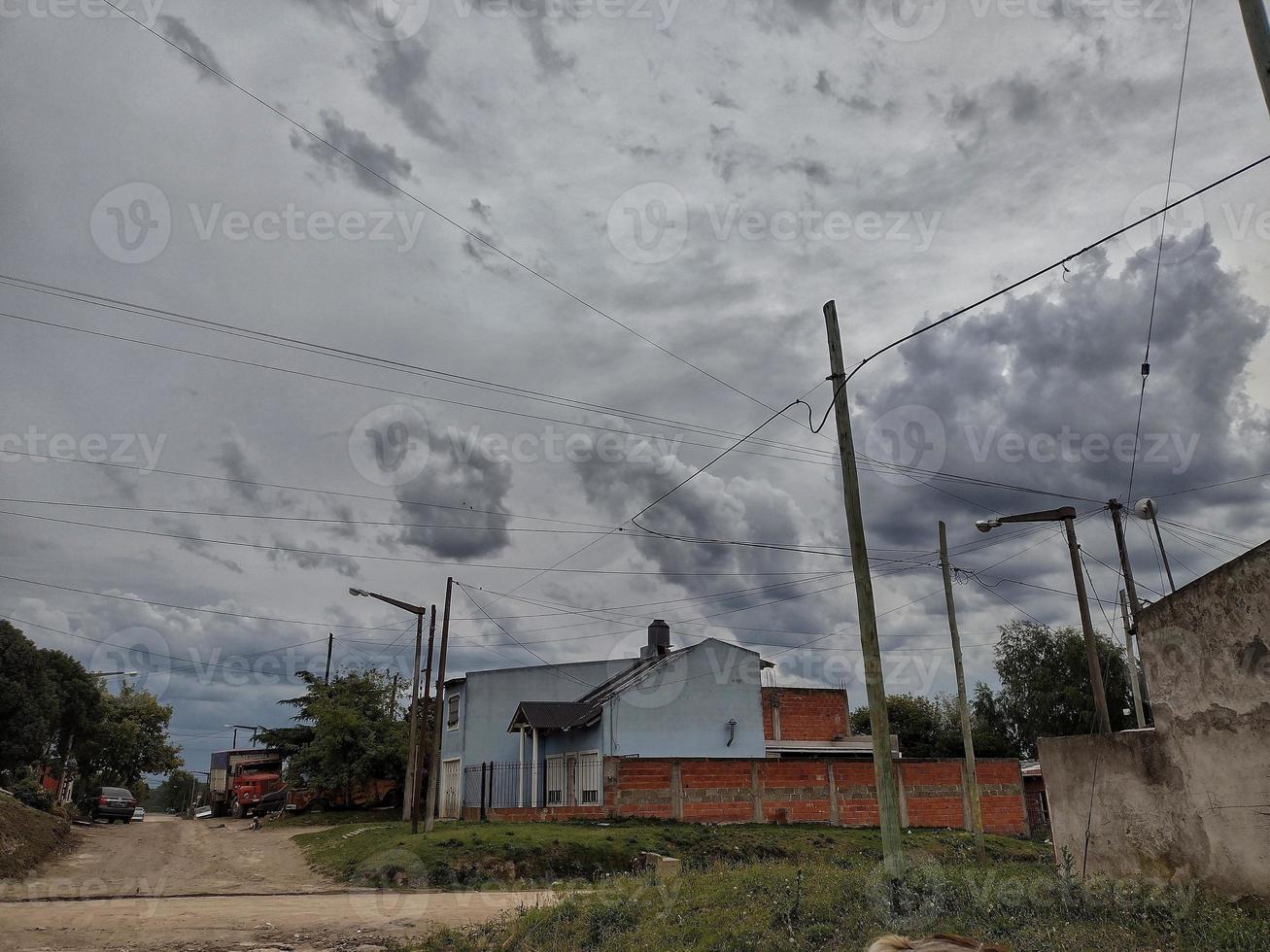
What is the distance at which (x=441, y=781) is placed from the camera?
45656 mm

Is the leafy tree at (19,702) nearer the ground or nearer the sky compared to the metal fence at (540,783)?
nearer the sky

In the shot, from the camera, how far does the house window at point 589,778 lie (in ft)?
107

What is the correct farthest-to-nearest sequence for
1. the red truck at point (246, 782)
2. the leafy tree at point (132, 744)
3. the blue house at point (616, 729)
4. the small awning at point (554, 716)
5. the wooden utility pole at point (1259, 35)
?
the leafy tree at point (132, 744) < the red truck at point (246, 782) < the small awning at point (554, 716) < the blue house at point (616, 729) < the wooden utility pole at point (1259, 35)

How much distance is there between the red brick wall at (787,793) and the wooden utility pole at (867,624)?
59.1 ft

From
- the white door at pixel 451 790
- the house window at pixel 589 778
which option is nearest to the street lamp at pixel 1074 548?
the house window at pixel 589 778

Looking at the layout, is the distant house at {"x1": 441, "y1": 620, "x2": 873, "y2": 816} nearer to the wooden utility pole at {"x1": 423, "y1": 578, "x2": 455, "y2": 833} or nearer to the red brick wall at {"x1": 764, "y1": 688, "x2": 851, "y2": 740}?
the red brick wall at {"x1": 764, "y1": 688, "x2": 851, "y2": 740}

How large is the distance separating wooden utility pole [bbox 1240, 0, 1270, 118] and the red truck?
48683 mm

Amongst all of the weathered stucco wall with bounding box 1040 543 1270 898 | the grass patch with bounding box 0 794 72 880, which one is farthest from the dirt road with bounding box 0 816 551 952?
the weathered stucco wall with bounding box 1040 543 1270 898

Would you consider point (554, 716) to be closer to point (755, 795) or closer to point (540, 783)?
point (540, 783)

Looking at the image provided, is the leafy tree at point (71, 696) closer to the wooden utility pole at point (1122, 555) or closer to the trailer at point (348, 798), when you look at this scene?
→ the trailer at point (348, 798)

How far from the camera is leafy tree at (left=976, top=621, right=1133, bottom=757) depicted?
52.0 meters

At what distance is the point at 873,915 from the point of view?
1034 cm

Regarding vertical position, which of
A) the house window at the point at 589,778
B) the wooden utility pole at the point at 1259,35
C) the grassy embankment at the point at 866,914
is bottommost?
the grassy embankment at the point at 866,914

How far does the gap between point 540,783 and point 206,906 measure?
72.9 feet
